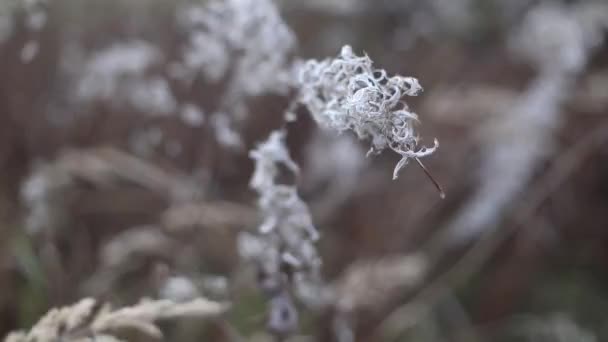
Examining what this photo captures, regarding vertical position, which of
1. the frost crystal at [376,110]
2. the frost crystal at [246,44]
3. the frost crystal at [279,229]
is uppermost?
the frost crystal at [246,44]

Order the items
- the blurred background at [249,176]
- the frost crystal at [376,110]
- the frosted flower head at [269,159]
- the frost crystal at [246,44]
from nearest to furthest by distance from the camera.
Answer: the frost crystal at [376,110] < the frosted flower head at [269,159] < the frost crystal at [246,44] < the blurred background at [249,176]

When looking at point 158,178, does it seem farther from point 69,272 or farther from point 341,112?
point 341,112

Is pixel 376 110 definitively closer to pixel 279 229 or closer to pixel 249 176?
pixel 279 229

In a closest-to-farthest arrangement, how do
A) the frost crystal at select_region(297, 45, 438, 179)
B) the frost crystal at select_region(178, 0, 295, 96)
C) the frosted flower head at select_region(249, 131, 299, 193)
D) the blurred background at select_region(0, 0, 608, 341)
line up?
the frost crystal at select_region(297, 45, 438, 179)
the frosted flower head at select_region(249, 131, 299, 193)
the frost crystal at select_region(178, 0, 295, 96)
the blurred background at select_region(0, 0, 608, 341)

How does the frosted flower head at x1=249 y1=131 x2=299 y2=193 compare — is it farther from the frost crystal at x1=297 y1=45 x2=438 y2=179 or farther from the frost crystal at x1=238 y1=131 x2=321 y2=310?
the frost crystal at x1=297 y1=45 x2=438 y2=179

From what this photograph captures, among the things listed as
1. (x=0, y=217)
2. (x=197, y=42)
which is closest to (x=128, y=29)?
(x=0, y=217)

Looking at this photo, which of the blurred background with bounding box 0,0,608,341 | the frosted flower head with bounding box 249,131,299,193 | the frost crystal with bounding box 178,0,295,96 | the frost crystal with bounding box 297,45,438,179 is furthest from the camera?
the blurred background with bounding box 0,0,608,341

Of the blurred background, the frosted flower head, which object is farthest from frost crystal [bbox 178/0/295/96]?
the frosted flower head

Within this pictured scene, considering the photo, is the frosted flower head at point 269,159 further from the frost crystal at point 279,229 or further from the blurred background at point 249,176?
the blurred background at point 249,176

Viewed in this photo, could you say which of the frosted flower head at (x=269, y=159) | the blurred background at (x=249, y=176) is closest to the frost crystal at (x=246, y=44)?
the blurred background at (x=249, y=176)
